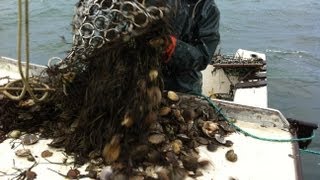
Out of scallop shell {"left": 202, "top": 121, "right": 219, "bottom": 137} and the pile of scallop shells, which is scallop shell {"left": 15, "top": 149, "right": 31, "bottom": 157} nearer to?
the pile of scallop shells

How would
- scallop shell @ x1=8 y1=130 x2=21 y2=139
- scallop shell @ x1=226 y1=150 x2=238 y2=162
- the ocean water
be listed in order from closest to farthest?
scallop shell @ x1=226 y1=150 x2=238 y2=162 → scallop shell @ x1=8 y1=130 x2=21 y2=139 → the ocean water

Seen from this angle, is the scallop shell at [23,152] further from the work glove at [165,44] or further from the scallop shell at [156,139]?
the work glove at [165,44]

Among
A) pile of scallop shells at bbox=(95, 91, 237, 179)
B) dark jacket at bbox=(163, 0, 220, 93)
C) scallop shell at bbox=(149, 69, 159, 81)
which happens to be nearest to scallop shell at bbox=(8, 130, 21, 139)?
pile of scallop shells at bbox=(95, 91, 237, 179)

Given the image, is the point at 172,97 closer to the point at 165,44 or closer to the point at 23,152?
the point at 165,44

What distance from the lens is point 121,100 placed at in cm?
281

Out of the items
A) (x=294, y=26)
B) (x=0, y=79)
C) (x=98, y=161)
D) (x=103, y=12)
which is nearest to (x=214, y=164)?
(x=98, y=161)

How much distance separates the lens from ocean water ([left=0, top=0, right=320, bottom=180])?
8273mm

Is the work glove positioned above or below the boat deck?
above

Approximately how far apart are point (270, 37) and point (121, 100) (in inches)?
341

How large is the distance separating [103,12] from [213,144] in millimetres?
1135

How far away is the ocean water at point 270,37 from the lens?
8.27 m

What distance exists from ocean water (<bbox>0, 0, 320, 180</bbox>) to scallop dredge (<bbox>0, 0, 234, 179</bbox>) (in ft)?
15.6

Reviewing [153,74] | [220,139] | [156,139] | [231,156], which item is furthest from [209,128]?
[153,74]

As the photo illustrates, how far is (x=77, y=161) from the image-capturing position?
113 inches
